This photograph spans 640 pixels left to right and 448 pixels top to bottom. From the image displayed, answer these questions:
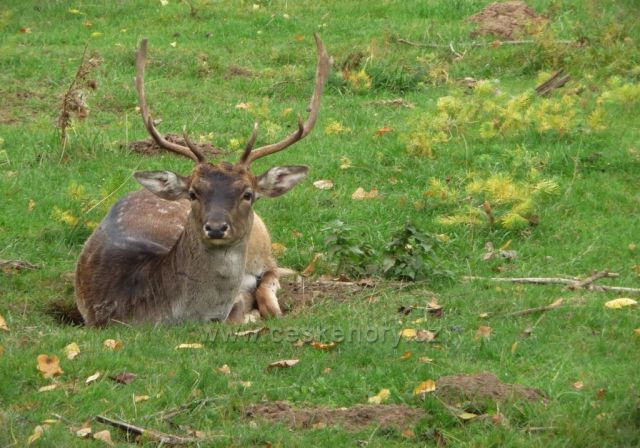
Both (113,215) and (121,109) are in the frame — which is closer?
(113,215)

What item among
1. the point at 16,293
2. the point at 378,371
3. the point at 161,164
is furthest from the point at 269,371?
the point at 161,164

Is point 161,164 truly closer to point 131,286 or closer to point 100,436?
point 131,286

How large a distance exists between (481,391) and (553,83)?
6.97 meters

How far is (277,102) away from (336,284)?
477 centimetres

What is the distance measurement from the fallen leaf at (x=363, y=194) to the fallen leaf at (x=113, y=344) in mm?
3541

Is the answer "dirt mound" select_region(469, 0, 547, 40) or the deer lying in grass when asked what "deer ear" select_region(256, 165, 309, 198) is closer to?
the deer lying in grass

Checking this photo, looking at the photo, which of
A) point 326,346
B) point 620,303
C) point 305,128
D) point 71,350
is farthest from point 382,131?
point 71,350

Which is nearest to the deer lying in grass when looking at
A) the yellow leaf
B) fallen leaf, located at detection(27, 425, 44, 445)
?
the yellow leaf

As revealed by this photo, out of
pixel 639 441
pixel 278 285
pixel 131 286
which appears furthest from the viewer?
pixel 278 285

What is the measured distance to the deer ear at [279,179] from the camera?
337 inches

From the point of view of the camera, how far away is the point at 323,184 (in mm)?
10883

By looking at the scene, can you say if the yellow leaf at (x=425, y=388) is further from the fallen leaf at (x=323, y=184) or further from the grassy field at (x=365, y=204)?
the fallen leaf at (x=323, y=184)

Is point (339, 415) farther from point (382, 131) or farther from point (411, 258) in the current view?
point (382, 131)

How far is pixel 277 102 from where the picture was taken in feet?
43.6
